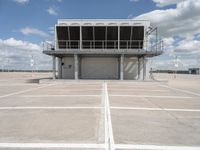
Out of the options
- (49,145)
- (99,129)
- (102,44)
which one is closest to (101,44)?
(102,44)

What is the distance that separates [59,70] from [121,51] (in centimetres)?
914

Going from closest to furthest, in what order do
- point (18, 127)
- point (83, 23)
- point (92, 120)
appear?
point (18, 127)
point (92, 120)
point (83, 23)

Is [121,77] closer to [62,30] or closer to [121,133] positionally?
[62,30]

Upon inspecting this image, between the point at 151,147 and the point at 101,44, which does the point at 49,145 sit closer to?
the point at 151,147

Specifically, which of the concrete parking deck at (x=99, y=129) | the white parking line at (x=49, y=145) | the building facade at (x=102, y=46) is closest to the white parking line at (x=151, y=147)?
the concrete parking deck at (x=99, y=129)

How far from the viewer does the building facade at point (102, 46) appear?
24370 mm

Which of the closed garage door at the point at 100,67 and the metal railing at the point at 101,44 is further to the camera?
the closed garage door at the point at 100,67

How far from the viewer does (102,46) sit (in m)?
26.0

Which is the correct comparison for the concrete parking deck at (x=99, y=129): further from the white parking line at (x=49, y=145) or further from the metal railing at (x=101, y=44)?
the metal railing at (x=101, y=44)

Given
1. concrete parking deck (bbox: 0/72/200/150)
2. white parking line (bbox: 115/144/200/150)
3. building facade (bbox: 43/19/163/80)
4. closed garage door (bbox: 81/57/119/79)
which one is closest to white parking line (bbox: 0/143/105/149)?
concrete parking deck (bbox: 0/72/200/150)

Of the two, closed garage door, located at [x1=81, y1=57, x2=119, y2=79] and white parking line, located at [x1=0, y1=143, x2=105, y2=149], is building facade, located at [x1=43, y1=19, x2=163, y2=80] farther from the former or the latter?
white parking line, located at [x1=0, y1=143, x2=105, y2=149]

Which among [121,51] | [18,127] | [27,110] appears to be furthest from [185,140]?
[121,51]

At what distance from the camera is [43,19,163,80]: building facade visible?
24.4m

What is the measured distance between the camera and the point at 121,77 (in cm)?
2383
